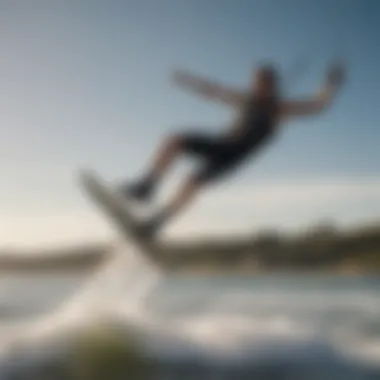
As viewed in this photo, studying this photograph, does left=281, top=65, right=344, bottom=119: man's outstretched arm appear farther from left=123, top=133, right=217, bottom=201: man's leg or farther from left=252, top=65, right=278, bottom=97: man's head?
left=123, top=133, right=217, bottom=201: man's leg

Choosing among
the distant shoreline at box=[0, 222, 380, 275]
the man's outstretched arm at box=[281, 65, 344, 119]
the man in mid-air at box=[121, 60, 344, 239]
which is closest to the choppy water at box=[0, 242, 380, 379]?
the distant shoreline at box=[0, 222, 380, 275]

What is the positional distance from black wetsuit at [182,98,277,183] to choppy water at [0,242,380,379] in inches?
8.9

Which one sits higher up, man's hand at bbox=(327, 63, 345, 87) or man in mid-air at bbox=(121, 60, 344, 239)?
man's hand at bbox=(327, 63, 345, 87)

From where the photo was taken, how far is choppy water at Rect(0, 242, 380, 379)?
1.45 metres

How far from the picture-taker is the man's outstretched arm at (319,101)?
1.53 meters

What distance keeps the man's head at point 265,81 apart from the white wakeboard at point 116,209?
36cm

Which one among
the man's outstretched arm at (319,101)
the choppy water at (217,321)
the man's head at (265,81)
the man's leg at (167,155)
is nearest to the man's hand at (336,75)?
the man's outstretched arm at (319,101)

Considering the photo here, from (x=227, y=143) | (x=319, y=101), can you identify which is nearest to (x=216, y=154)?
(x=227, y=143)

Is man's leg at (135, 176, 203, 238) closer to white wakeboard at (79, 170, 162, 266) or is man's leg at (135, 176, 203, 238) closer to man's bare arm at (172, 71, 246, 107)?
white wakeboard at (79, 170, 162, 266)

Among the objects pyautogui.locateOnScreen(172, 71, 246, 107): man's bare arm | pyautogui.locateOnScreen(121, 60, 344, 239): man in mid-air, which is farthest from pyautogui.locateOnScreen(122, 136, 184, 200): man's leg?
pyautogui.locateOnScreen(172, 71, 246, 107): man's bare arm

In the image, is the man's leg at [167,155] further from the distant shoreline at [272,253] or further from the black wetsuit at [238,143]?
the distant shoreline at [272,253]

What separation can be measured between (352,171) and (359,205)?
0.07 metres

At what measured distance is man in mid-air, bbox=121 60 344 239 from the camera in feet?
4.96

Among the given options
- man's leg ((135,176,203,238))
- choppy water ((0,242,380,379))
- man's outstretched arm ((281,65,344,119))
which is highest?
man's outstretched arm ((281,65,344,119))
